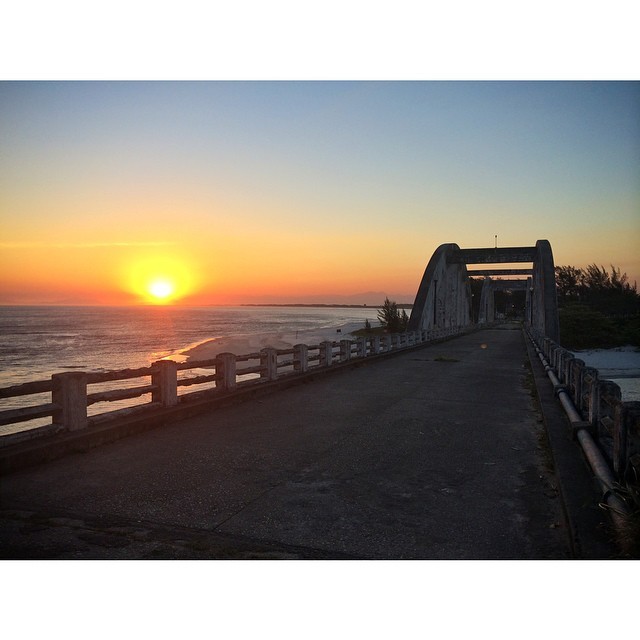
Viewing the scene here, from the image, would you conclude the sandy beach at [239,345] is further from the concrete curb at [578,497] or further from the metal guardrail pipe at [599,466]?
the concrete curb at [578,497]

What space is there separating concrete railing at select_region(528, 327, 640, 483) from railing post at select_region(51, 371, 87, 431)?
6541mm

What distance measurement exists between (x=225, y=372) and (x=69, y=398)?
442 cm

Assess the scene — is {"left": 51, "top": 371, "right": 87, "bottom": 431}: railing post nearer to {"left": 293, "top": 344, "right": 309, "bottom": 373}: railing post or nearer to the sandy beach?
{"left": 293, "top": 344, "right": 309, "bottom": 373}: railing post

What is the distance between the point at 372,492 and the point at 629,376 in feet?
103

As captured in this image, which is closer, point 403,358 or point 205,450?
point 205,450

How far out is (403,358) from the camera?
930 inches

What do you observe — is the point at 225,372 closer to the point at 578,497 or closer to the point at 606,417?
the point at 606,417

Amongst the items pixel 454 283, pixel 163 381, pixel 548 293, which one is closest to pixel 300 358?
pixel 163 381

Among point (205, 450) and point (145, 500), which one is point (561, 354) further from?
point (145, 500)

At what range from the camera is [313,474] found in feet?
21.7

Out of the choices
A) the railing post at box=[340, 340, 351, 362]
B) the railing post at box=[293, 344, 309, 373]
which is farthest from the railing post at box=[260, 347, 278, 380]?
the railing post at box=[340, 340, 351, 362]

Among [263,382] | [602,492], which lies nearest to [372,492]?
[602,492]

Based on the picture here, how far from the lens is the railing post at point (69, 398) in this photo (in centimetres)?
753

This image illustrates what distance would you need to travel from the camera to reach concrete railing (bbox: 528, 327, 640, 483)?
532 centimetres
